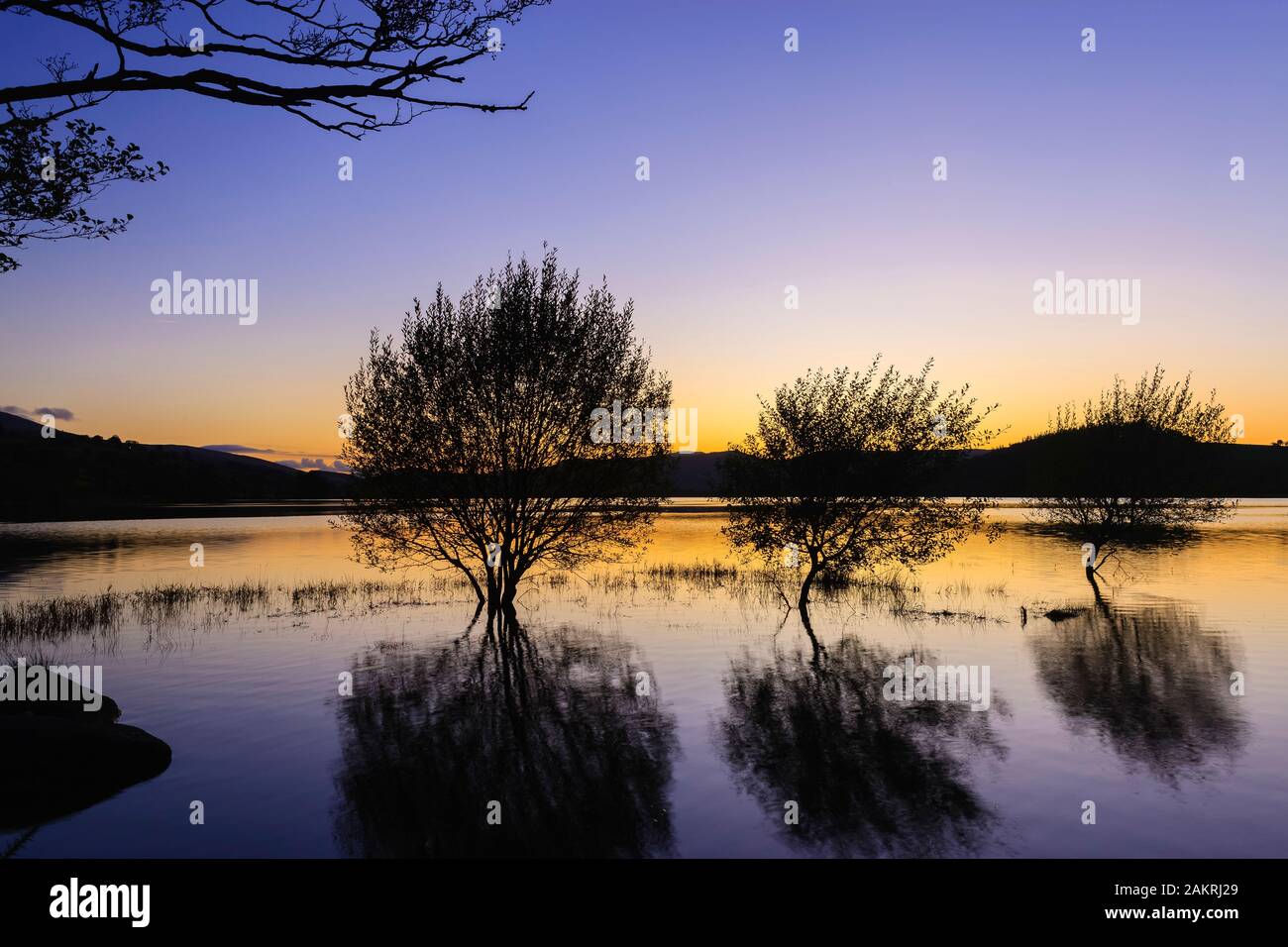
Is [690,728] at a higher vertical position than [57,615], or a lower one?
lower

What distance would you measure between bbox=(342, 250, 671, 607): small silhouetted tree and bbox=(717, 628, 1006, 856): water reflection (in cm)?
1321

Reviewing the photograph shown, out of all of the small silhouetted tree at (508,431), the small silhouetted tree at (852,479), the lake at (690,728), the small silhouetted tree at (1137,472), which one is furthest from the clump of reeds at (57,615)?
the small silhouetted tree at (1137,472)

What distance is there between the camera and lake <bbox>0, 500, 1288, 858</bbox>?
13.3 meters

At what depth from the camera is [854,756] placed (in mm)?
17469

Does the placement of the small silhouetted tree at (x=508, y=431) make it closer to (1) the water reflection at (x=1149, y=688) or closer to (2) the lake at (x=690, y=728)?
(2) the lake at (x=690, y=728)

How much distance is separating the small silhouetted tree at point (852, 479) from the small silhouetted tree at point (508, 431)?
201 inches

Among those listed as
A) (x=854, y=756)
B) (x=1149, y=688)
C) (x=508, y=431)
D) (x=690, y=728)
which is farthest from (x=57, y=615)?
(x=1149, y=688)

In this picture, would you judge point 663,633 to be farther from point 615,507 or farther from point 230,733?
point 230,733

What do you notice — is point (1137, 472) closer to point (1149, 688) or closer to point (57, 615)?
point (1149, 688)

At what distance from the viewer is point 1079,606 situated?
140 ft

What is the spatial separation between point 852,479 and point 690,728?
19393 millimetres

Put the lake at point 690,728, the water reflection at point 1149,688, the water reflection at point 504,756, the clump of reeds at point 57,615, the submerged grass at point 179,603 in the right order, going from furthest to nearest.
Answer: the submerged grass at point 179,603 < the clump of reeds at point 57,615 < the water reflection at point 1149,688 < the lake at point 690,728 < the water reflection at point 504,756

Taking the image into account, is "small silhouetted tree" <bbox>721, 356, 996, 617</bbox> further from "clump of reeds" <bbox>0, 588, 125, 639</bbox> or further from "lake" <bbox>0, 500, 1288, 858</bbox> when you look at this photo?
"clump of reeds" <bbox>0, 588, 125, 639</bbox>

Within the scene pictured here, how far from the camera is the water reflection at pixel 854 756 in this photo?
1320 cm
